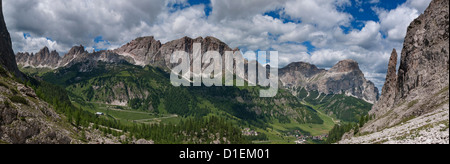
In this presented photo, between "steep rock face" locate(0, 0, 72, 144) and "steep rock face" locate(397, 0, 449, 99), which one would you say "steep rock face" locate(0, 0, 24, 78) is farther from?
"steep rock face" locate(397, 0, 449, 99)

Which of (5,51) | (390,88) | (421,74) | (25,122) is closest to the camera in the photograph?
(25,122)

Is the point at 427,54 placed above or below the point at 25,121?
above

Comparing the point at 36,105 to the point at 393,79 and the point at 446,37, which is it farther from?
the point at 393,79

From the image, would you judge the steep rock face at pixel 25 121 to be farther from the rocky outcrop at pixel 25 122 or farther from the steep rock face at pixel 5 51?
the steep rock face at pixel 5 51

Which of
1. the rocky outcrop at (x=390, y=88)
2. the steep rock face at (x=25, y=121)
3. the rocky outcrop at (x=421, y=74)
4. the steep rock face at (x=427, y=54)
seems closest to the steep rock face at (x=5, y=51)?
the steep rock face at (x=25, y=121)

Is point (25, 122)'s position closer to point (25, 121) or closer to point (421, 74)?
point (25, 121)

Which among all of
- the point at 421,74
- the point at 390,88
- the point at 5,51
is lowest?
the point at 390,88

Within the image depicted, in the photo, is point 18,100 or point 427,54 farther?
point 427,54

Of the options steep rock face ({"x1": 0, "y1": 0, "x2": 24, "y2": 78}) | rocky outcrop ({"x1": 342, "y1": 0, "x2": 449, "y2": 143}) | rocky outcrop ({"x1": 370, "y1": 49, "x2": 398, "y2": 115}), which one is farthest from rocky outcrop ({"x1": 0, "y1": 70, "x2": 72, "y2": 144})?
rocky outcrop ({"x1": 370, "y1": 49, "x2": 398, "y2": 115})

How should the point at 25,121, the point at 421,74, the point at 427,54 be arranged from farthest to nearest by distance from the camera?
the point at 427,54
the point at 421,74
the point at 25,121

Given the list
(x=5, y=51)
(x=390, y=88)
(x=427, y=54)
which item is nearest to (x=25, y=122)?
(x=5, y=51)
